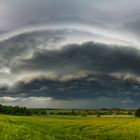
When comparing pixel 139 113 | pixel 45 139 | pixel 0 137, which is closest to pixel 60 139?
pixel 45 139

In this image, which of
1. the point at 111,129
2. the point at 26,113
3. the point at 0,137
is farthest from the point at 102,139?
the point at 26,113

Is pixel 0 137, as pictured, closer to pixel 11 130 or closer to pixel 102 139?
pixel 11 130

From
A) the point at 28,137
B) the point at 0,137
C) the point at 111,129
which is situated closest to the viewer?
the point at 0,137

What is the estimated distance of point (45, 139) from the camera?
55656mm

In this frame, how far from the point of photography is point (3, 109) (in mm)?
193000

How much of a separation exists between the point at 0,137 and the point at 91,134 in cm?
3695

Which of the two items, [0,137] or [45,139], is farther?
[45,139]

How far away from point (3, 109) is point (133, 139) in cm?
12642

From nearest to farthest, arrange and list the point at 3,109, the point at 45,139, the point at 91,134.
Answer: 1. the point at 45,139
2. the point at 91,134
3. the point at 3,109

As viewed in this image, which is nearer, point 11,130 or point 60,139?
point 11,130

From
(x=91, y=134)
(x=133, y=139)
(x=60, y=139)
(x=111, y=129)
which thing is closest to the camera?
(x=60, y=139)

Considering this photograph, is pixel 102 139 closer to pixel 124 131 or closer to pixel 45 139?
pixel 124 131

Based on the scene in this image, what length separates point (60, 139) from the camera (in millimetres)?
63531

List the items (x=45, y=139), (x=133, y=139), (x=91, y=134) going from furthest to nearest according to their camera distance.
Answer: (x=91, y=134)
(x=133, y=139)
(x=45, y=139)
